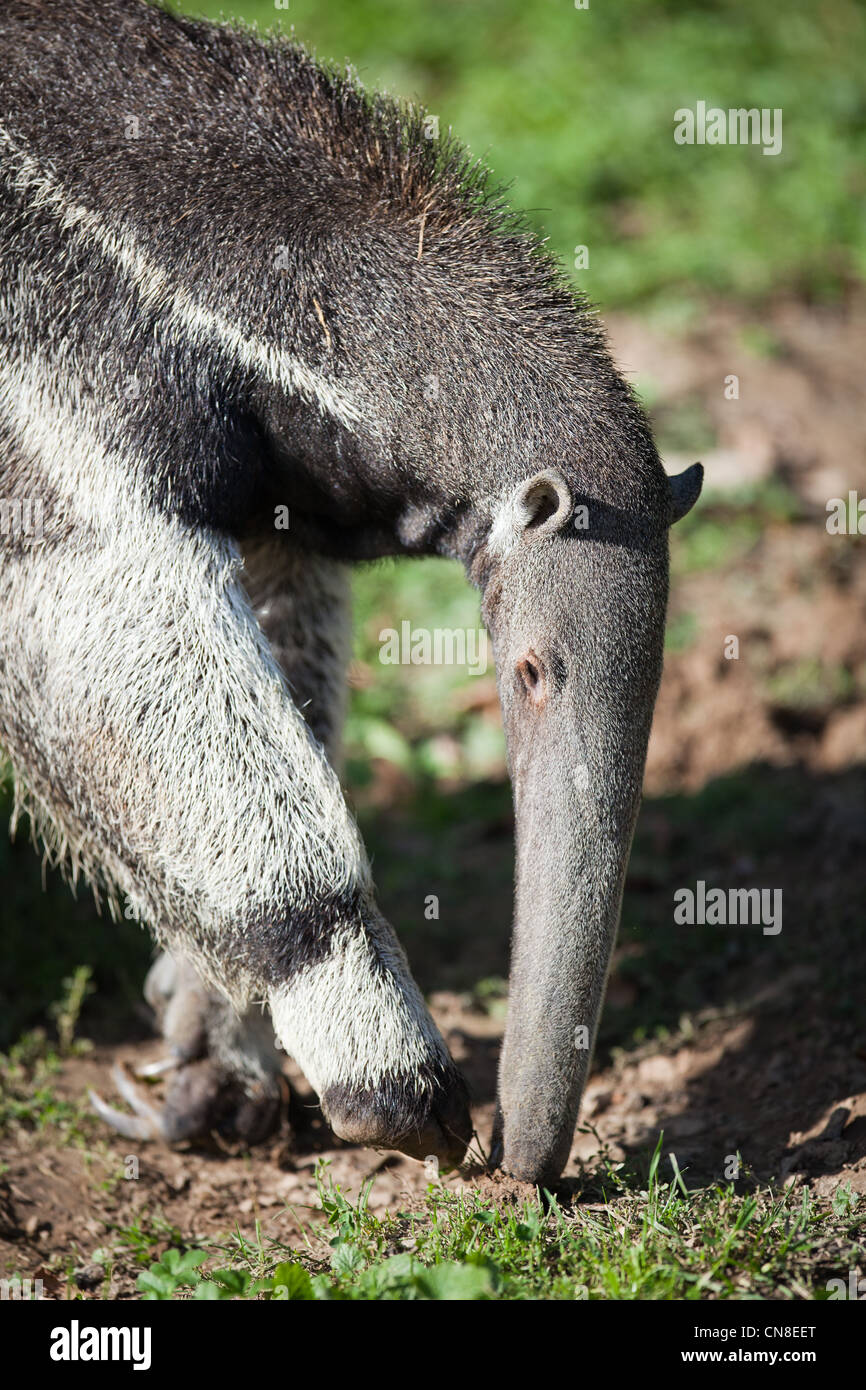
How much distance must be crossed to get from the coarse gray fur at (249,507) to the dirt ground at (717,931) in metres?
0.68

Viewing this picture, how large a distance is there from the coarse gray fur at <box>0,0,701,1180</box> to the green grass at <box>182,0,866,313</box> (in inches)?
218

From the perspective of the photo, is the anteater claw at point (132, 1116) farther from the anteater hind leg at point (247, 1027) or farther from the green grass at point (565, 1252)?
the green grass at point (565, 1252)

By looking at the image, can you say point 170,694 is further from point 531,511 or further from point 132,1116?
point 132,1116

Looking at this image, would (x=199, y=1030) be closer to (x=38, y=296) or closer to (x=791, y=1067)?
(x=791, y=1067)

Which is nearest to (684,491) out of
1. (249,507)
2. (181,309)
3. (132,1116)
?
(249,507)

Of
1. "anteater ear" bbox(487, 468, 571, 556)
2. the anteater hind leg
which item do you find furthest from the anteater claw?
"anteater ear" bbox(487, 468, 571, 556)

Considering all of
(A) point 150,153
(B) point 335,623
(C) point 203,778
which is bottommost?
(C) point 203,778

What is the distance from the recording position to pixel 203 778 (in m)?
3.39

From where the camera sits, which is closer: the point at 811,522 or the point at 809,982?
the point at 809,982

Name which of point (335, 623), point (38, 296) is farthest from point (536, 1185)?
point (38, 296)

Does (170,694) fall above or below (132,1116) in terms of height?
above

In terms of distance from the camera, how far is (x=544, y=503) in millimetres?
3287

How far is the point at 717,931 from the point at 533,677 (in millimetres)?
2359

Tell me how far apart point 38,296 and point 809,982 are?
345 cm
